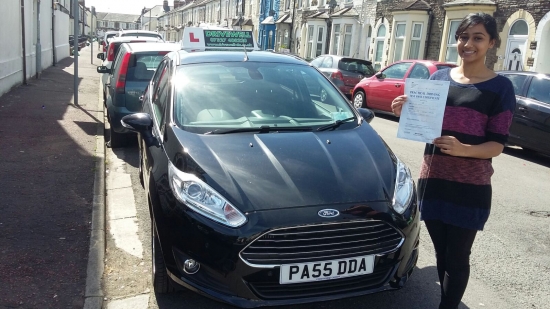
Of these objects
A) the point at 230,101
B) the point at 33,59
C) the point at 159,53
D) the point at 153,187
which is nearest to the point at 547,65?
the point at 159,53

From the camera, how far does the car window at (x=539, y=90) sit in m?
8.55

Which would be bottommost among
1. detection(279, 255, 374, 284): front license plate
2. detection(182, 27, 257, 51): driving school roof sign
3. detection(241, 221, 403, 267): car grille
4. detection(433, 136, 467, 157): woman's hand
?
detection(279, 255, 374, 284): front license plate

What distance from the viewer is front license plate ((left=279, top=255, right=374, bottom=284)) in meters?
2.76

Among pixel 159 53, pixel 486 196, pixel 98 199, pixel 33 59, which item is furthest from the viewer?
pixel 33 59

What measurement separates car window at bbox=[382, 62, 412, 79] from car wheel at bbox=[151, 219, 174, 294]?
33.7 feet

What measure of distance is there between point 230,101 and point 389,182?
1.53 metres

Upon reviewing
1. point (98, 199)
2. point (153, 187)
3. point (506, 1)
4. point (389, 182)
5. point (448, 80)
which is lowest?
point (98, 199)

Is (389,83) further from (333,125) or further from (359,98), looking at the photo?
(333,125)

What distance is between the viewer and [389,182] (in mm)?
3197

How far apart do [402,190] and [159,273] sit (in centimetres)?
169

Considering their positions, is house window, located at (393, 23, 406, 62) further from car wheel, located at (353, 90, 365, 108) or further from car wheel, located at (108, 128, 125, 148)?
car wheel, located at (108, 128, 125, 148)

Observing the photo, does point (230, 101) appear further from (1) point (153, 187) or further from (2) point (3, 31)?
(2) point (3, 31)

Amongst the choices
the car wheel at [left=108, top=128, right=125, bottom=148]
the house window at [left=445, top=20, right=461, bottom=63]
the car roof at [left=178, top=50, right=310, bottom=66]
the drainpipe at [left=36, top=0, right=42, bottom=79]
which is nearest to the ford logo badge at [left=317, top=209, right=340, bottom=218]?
the car roof at [left=178, top=50, right=310, bottom=66]

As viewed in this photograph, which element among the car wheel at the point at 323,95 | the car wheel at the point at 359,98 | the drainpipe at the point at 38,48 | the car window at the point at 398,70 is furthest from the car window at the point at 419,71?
the drainpipe at the point at 38,48
